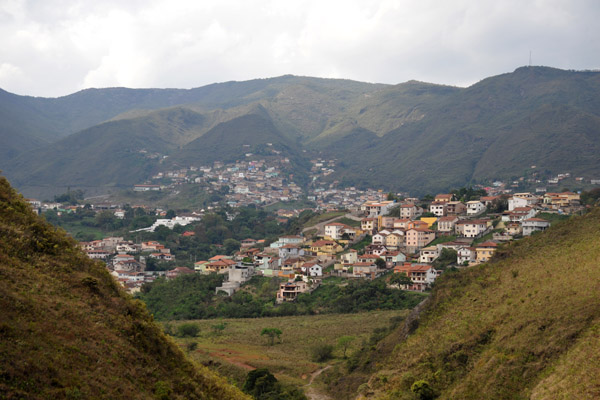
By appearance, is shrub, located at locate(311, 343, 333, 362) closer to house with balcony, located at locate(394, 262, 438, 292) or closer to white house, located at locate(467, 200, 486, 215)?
house with balcony, located at locate(394, 262, 438, 292)

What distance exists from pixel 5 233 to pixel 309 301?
117ft

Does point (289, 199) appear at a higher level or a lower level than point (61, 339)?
higher

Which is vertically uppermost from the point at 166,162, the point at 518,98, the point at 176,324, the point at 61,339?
the point at 518,98

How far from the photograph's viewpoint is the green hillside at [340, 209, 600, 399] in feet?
57.0

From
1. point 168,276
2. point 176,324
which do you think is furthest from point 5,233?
point 168,276

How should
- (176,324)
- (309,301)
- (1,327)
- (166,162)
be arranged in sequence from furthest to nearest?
(166,162) → (309,301) → (176,324) → (1,327)

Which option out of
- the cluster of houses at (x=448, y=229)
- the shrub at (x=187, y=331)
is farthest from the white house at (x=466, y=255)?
the shrub at (x=187, y=331)

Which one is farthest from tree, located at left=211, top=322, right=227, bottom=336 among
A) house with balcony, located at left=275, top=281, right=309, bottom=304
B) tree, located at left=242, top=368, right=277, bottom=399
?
tree, located at left=242, top=368, right=277, bottom=399

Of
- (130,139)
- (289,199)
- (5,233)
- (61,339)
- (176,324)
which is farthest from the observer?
(130,139)

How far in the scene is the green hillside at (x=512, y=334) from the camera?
683 inches

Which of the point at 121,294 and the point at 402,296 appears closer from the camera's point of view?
the point at 121,294

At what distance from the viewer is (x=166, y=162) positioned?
587 feet

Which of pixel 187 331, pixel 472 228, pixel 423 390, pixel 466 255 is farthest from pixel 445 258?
pixel 423 390

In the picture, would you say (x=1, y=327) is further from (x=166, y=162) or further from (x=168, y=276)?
(x=166, y=162)
